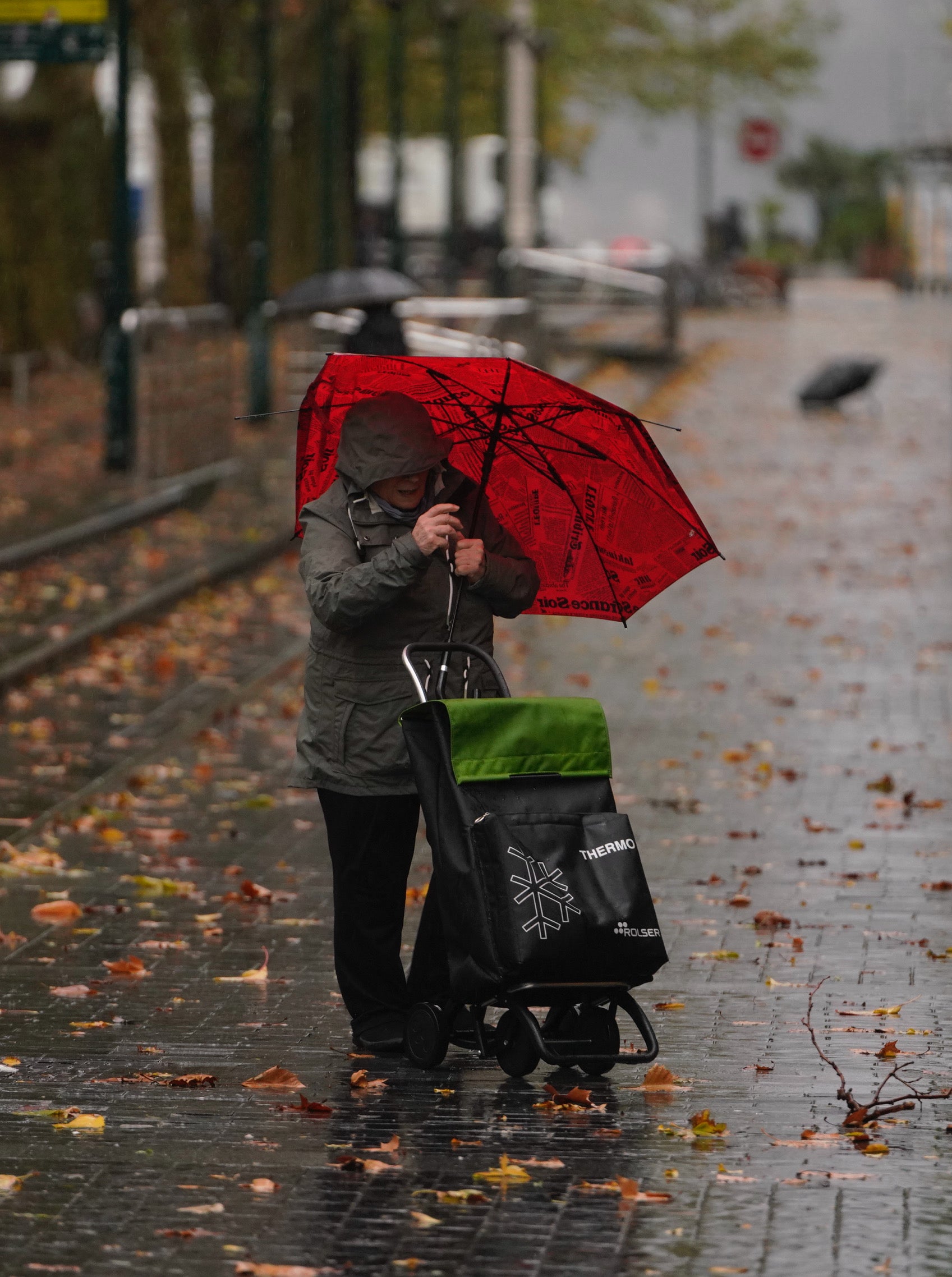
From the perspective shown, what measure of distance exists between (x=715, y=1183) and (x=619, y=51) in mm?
52853

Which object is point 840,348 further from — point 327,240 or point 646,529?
point 646,529

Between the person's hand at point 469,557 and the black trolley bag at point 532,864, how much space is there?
0.95 ft

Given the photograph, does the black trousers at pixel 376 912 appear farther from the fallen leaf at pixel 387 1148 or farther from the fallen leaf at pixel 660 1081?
the fallen leaf at pixel 387 1148

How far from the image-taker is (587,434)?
600 cm

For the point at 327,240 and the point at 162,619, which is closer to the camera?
the point at 162,619

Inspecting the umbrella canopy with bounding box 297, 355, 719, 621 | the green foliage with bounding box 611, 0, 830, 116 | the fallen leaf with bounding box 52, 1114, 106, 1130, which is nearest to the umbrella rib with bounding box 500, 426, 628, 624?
the umbrella canopy with bounding box 297, 355, 719, 621

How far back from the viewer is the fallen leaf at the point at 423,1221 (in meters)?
4.81

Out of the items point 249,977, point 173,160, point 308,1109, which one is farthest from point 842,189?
point 308,1109

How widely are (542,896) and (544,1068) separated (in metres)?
0.71

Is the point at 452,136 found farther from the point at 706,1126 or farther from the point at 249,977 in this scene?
the point at 706,1126

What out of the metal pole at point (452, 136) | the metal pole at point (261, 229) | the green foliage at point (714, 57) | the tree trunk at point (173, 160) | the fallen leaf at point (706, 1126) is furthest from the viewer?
the green foliage at point (714, 57)

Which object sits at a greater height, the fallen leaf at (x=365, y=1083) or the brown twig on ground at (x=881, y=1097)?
the brown twig on ground at (x=881, y=1097)

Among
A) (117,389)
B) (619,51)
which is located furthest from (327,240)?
(619,51)

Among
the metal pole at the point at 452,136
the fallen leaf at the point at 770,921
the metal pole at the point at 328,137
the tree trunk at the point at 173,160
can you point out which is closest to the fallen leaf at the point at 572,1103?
the fallen leaf at the point at 770,921
